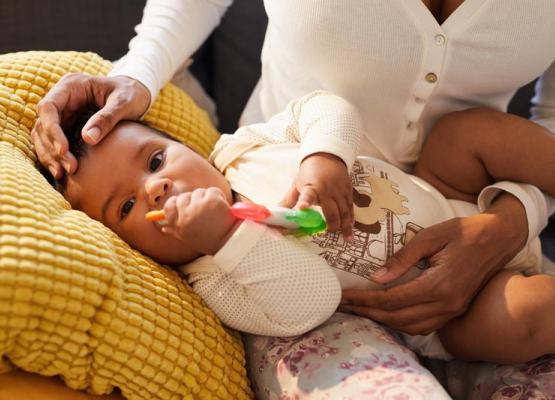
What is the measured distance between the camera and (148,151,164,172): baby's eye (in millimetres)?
983

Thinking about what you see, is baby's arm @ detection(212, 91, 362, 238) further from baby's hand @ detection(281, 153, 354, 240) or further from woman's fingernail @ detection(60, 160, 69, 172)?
woman's fingernail @ detection(60, 160, 69, 172)

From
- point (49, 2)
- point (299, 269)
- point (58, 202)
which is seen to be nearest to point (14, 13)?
point (49, 2)

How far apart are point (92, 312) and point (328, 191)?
0.35 metres

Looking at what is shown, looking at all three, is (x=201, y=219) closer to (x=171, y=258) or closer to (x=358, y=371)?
(x=171, y=258)

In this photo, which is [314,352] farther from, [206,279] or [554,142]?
[554,142]

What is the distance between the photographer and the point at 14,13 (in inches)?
61.2

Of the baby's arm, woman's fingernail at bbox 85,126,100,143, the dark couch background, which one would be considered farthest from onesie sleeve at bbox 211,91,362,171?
the dark couch background

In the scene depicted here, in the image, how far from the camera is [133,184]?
961 millimetres

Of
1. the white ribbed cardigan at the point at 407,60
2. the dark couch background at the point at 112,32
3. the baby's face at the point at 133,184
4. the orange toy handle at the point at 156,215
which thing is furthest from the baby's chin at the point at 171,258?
the dark couch background at the point at 112,32

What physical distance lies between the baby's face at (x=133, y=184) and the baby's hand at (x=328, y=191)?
14cm

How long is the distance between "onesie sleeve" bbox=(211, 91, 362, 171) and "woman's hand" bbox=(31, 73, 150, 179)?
0.56ft

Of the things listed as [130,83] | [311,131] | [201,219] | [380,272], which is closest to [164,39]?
[130,83]

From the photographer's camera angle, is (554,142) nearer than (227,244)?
No

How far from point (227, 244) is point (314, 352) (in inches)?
7.6
